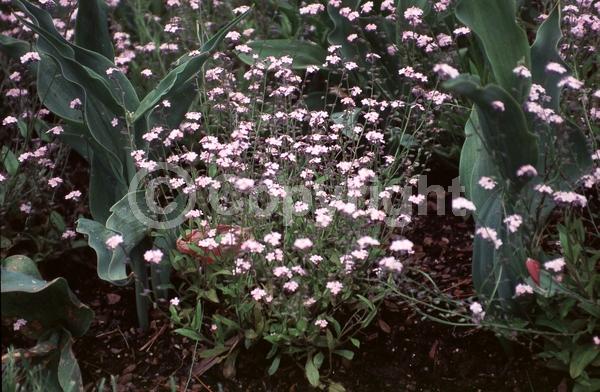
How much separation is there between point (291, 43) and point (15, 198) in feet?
5.01

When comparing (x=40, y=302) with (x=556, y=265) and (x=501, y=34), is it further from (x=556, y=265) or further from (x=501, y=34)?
(x=501, y=34)

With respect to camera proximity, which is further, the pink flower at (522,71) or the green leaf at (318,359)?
the green leaf at (318,359)

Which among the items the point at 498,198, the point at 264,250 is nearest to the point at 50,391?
the point at 264,250

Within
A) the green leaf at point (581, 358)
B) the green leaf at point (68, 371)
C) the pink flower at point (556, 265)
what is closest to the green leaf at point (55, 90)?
the green leaf at point (68, 371)

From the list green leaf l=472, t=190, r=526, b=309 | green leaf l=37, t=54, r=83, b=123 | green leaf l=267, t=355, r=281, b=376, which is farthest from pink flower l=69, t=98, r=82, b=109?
green leaf l=472, t=190, r=526, b=309

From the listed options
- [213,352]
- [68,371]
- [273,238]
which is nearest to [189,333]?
[213,352]

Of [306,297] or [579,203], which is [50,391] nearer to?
[306,297]

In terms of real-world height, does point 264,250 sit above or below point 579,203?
below

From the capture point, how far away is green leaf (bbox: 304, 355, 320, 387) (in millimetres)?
2912

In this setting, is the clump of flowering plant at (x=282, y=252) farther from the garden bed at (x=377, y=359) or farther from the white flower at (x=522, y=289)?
the white flower at (x=522, y=289)

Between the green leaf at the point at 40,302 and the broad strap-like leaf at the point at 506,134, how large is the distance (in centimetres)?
156

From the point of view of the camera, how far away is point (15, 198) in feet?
11.5

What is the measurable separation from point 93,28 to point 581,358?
2.27 m

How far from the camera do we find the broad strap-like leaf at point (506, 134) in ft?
8.40
